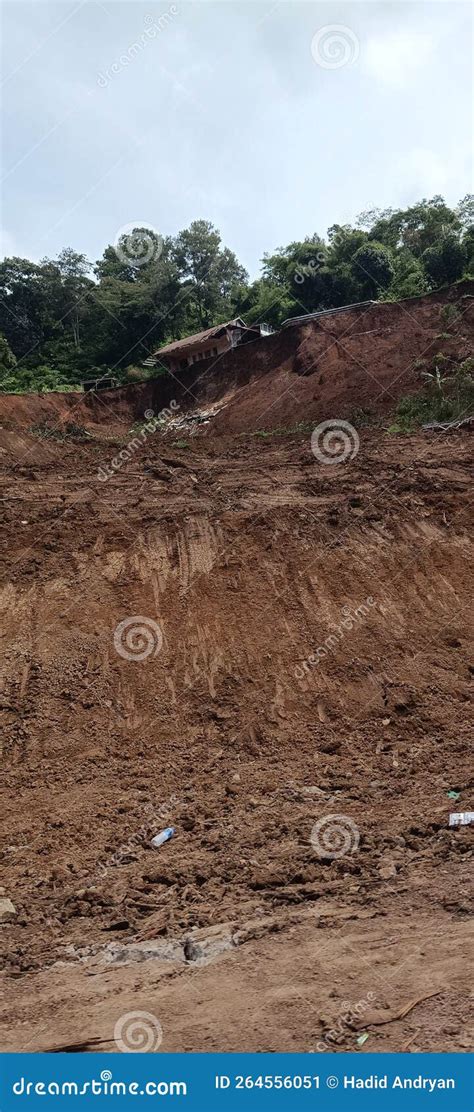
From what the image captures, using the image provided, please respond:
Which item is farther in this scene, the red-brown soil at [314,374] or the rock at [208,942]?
the red-brown soil at [314,374]

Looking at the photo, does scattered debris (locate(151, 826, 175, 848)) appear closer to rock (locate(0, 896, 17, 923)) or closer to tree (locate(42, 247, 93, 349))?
rock (locate(0, 896, 17, 923))

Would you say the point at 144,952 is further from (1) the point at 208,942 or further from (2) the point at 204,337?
(2) the point at 204,337

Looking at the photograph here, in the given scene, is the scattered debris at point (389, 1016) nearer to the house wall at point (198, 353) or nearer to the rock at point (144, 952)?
the rock at point (144, 952)

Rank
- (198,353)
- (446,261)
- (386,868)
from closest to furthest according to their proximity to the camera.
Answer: (386,868) < (446,261) < (198,353)

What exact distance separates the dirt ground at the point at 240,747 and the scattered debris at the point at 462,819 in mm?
107

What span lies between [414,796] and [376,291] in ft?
91.9

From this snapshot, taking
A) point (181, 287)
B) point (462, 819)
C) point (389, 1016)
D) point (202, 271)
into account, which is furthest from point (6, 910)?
point (202, 271)

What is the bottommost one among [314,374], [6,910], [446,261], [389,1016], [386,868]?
[389,1016]

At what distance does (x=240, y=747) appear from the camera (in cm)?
951

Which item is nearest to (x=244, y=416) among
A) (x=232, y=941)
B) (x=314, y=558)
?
(x=314, y=558)

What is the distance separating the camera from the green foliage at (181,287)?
3098cm

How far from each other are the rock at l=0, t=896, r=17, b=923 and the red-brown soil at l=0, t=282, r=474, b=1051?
0.12 meters

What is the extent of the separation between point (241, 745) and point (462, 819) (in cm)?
340

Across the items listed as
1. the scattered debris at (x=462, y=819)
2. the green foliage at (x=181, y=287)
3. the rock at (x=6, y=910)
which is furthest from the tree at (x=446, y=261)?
the rock at (x=6, y=910)
